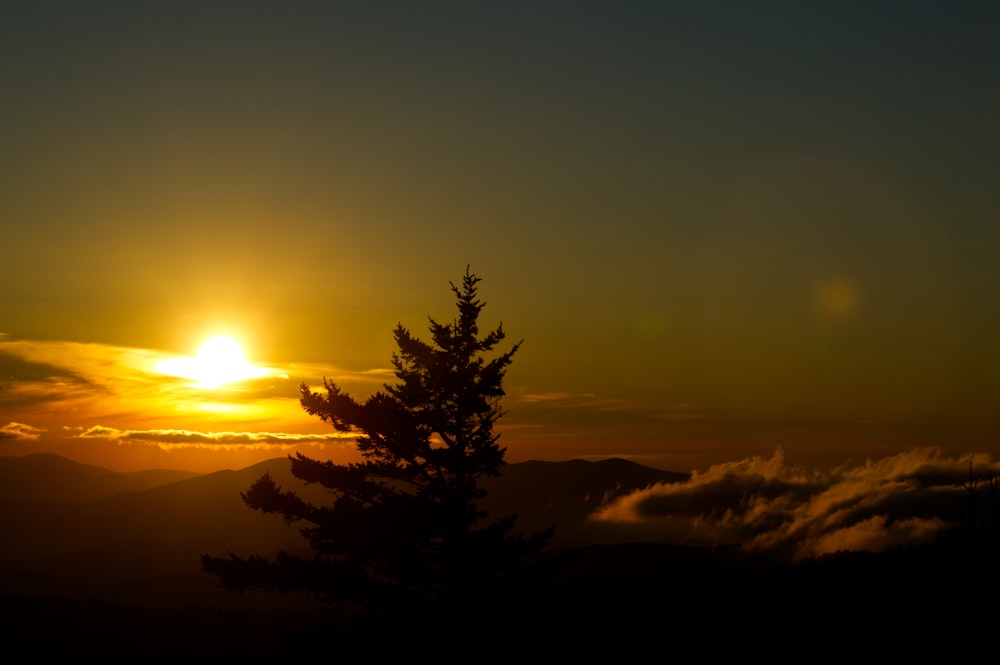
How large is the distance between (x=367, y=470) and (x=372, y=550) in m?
3.14

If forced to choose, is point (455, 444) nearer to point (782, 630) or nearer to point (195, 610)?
point (782, 630)

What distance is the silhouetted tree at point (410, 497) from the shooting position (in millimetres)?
30672

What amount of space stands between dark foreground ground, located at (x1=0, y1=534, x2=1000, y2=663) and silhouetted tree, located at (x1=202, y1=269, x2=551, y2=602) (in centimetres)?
141

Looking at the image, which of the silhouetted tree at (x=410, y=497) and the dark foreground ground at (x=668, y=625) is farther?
the silhouetted tree at (x=410, y=497)

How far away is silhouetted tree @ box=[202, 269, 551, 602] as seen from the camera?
30.7 meters

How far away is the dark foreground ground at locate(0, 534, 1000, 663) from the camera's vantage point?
24859mm

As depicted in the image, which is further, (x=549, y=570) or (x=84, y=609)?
(x=84, y=609)

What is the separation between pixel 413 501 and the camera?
101 ft

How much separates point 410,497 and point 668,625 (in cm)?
1025

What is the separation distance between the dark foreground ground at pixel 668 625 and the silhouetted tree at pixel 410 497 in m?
1.41

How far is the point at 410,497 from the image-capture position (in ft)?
102

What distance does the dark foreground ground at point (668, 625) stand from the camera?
81.6 ft

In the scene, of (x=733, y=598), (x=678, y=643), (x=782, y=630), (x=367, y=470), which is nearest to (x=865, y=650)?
(x=782, y=630)

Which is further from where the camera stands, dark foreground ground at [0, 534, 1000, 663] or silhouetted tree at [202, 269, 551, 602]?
silhouetted tree at [202, 269, 551, 602]
